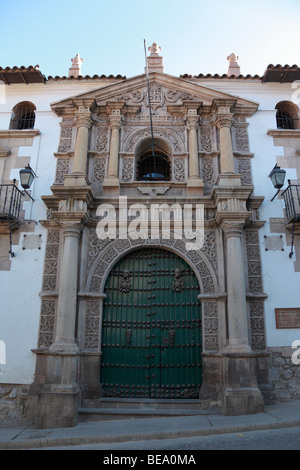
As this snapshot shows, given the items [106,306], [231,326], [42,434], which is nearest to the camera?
[42,434]

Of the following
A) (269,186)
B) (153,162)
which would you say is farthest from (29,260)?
(269,186)

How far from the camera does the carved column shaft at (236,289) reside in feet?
22.2

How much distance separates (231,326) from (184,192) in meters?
3.02

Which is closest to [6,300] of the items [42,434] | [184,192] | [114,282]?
[114,282]

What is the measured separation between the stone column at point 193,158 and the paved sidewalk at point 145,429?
14.5 ft

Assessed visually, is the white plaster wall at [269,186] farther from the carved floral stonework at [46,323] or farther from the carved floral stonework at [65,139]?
the carved floral stonework at [46,323]

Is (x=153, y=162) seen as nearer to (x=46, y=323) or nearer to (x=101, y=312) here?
(x=101, y=312)

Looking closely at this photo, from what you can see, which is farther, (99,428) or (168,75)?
(168,75)

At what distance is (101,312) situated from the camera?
Answer: 292 inches

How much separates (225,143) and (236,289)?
3291 mm
